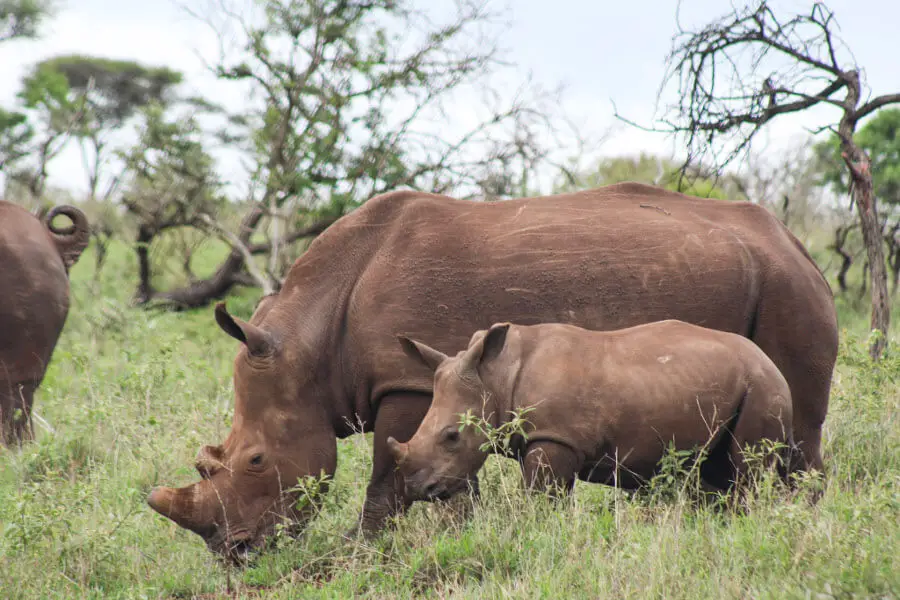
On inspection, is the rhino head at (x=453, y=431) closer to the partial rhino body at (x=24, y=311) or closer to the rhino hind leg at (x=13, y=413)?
the partial rhino body at (x=24, y=311)

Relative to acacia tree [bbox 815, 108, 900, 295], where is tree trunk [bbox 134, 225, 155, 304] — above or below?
below

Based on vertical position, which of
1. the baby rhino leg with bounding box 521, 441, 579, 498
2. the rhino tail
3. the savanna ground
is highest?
the rhino tail

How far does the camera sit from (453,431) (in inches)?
197

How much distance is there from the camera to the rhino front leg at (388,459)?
5.54 meters

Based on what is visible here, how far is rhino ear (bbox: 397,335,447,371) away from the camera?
5.21 m

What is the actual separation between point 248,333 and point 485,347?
51.1 inches

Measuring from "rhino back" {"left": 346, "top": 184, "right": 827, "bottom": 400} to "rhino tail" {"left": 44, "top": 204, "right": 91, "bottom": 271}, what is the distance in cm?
402

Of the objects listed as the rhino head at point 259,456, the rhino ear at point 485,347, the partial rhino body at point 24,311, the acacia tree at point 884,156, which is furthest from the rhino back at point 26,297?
the acacia tree at point 884,156

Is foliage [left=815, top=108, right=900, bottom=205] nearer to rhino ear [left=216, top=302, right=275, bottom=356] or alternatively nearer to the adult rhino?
the adult rhino

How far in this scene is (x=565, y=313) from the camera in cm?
575

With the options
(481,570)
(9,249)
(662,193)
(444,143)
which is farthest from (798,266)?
(444,143)

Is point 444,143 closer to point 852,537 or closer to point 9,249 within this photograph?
point 9,249

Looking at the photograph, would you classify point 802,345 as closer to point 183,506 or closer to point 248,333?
point 248,333

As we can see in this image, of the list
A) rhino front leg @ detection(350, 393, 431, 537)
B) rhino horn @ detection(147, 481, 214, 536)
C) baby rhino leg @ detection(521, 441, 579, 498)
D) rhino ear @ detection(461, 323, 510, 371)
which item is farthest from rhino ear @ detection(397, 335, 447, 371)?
rhino horn @ detection(147, 481, 214, 536)
